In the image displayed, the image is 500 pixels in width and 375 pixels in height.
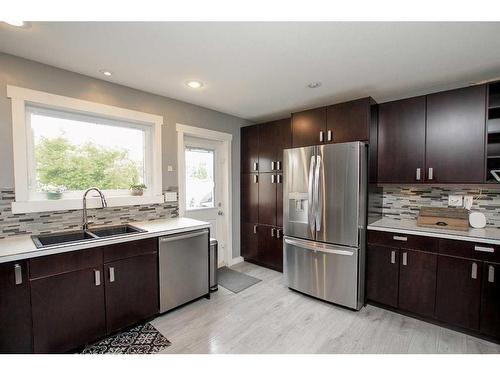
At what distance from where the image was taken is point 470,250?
197cm

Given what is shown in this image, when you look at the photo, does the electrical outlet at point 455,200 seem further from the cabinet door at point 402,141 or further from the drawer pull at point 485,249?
the drawer pull at point 485,249

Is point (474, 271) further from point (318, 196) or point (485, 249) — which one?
point (318, 196)

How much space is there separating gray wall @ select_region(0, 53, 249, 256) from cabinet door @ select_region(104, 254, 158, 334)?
1.07 metres

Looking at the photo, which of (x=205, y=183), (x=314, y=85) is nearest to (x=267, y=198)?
(x=205, y=183)

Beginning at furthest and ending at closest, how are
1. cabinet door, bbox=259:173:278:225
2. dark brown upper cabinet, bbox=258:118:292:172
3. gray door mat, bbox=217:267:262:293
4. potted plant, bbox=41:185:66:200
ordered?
1. cabinet door, bbox=259:173:278:225
2. dark brown upper cabinet, bbox=258:118:292:172
3. gray door mat, bbox=217:267:262:293
4. potted plant, bbox=41:185:66:200

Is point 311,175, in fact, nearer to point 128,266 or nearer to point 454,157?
point 454,157

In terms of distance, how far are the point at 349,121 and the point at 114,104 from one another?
2580 millimetres

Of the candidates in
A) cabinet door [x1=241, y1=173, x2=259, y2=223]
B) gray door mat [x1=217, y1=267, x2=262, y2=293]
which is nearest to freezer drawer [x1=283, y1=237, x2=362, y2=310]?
gray door mat [x1=217, y1=267, x2=262, y2=293]

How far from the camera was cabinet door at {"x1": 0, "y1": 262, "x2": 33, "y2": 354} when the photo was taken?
1.48 metres

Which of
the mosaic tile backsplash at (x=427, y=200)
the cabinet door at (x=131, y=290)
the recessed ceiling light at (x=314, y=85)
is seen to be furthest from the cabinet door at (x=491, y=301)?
the cabinet door at (x=131, y=290)

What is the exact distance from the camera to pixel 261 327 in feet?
6.98

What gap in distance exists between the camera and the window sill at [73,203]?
1.92 m

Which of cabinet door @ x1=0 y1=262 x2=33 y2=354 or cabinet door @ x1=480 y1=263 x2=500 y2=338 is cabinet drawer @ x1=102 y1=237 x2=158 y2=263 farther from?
cabinet door @ x1=480 y1=263 x2=500 y2=338

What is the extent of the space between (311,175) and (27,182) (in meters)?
2.73
